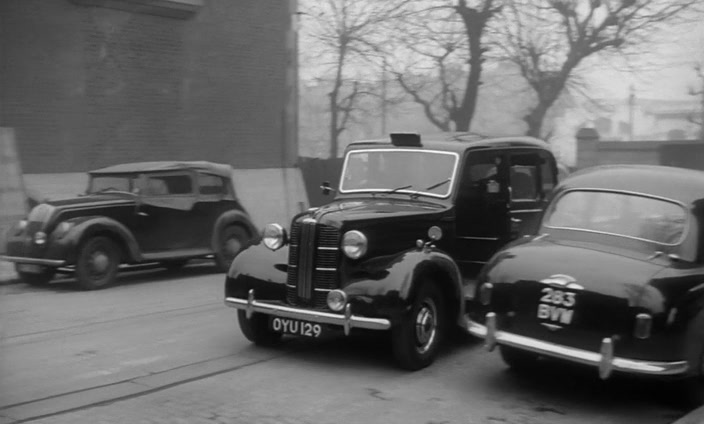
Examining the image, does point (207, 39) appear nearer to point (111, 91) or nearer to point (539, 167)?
point (111, 91)

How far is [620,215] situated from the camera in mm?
6473

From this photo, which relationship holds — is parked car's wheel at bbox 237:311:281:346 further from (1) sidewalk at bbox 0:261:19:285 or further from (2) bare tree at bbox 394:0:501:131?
(2) bare tree at bbox 394:0:501:131

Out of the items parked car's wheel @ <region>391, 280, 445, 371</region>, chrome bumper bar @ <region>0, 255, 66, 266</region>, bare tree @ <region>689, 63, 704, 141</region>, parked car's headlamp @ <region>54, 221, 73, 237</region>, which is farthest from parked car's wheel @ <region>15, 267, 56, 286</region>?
bare tree @ <region>689, 63, 704, 141</region>

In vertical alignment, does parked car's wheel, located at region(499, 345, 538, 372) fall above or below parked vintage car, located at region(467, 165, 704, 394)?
below

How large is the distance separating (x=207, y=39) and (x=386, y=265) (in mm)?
13160

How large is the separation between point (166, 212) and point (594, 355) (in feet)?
26.8

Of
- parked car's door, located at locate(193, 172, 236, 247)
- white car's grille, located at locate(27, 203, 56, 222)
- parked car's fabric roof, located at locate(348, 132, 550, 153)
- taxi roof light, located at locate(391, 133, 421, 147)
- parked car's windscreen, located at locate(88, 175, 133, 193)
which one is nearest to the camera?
parked car's fabric roof, located at locate(348, 132, 550, 153)

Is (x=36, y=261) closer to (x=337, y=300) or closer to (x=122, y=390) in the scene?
(x=122, y=390)

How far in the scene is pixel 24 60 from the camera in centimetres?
1508

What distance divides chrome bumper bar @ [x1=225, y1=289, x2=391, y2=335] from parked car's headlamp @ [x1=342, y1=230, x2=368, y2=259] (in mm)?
431

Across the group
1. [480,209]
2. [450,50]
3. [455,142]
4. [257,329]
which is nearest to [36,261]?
[257,329]

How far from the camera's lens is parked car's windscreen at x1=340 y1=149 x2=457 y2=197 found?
7.91 meters

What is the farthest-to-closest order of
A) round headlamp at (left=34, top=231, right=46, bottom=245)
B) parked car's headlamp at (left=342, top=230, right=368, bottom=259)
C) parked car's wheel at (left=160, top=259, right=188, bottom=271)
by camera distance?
1. parked car's wheel at (left=160, top=259, right=188, bottom=271)
2. round headlamp at (left=34, top=231, right=46, bottom=245)
3. parked car's headlamp at (left=342, top=230, right=368, bottom=259)

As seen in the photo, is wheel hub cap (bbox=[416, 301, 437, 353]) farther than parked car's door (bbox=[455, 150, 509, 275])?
No
